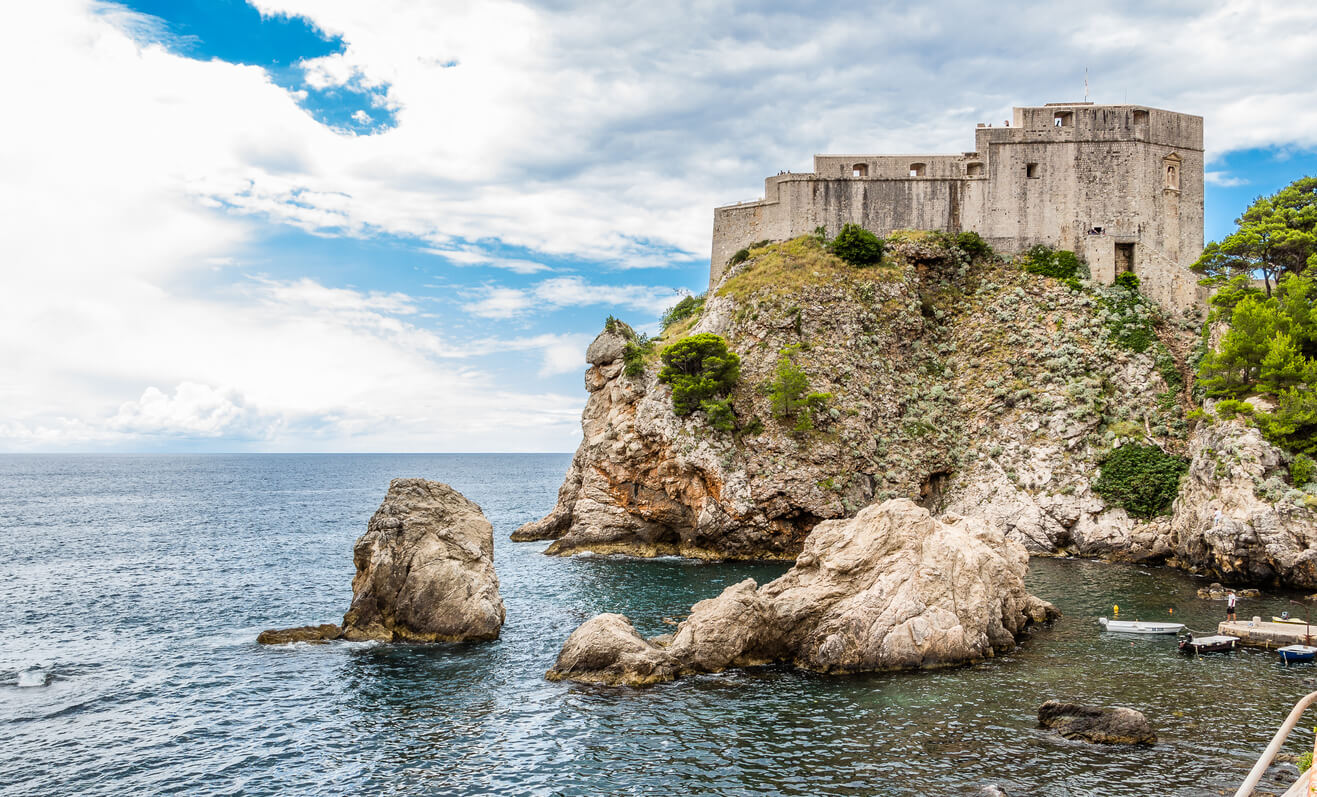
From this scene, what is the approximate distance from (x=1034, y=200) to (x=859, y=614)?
46464mm

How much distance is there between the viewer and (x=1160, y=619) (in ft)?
112

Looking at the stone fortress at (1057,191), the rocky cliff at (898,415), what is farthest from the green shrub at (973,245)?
the stone fortress at (1057,191)

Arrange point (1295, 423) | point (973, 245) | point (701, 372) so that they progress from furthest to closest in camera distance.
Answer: point (973, 245) → point (701, 372) → point (1295, 423)

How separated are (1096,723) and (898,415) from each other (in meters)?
37.0

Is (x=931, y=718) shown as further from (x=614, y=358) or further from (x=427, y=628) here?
(x=614, y=358)

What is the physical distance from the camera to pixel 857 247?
62.8 metres

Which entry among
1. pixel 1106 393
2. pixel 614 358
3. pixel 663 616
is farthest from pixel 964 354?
pixel 663 616

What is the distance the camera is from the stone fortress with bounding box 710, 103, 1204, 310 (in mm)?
60969

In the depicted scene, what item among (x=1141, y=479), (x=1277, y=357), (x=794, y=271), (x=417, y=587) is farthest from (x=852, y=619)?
(x=794, y=271)

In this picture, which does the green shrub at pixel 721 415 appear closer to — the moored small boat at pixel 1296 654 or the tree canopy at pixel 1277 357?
the tree canopy at pixel 1277 357

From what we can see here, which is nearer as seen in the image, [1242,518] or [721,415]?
[1242,518]

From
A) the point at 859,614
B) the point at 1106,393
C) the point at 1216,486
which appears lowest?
the point at 859,614

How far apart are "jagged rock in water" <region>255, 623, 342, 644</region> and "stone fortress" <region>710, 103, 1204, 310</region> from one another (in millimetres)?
47210

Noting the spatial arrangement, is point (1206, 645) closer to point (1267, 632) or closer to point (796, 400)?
point (1267, 632)
